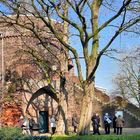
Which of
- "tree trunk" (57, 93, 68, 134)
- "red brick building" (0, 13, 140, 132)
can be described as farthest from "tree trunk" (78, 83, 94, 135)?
"red brick building" (0, 13, 140, 132)

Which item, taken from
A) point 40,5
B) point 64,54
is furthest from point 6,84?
point 40,5

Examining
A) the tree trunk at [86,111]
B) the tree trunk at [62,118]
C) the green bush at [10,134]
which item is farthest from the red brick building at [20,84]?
the green bush at [10,134]

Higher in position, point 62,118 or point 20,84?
point 20,84

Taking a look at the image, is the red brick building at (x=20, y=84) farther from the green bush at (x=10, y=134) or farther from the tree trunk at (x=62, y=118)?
the green bush at (x=10, y=134)

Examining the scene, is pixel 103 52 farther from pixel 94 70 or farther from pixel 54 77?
A: pixel 54 77

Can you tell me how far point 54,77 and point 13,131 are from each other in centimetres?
2783

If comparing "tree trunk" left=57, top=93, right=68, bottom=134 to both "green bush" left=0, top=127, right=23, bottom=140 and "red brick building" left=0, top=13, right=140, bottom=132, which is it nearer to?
"green bush" left=0, top=127, right=23, bottom=140

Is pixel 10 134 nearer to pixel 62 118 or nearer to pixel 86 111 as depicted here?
pixel 86 111

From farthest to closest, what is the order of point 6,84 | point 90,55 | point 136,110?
1. point 136,110
2. point 6,84
3. point 90,55

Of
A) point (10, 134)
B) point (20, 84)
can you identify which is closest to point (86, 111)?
point (10, 134)

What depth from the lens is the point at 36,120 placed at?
1901 inches

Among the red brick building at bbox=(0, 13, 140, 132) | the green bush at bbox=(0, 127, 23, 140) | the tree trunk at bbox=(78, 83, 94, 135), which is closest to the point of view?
the green bush at bbox=(0, 127, 23, 140)

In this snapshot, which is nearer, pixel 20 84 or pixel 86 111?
pixel 86 111

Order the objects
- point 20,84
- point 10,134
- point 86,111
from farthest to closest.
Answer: point 20,84 → point 86,111 → point 10,134
